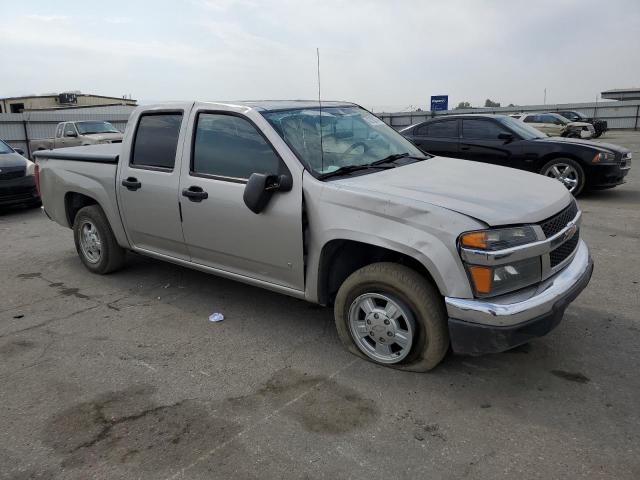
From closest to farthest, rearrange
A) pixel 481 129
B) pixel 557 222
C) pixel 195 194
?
pixel 557 222, pixel 195 194, pixel 481 129

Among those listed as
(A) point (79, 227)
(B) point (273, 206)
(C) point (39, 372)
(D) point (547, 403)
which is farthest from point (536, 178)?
(A) point (79, 227)

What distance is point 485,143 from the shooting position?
975cm

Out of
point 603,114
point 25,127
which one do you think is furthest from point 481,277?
point 603,114

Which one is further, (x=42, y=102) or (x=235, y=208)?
(x=42, y=102)

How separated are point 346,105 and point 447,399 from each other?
9.16 feet

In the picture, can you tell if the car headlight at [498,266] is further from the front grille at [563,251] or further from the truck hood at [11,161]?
the truck hood at [11,161]

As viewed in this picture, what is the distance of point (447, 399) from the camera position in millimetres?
3217

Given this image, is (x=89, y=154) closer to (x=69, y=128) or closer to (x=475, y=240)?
(x=475, y=240)

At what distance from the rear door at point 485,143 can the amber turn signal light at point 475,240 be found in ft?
23.0

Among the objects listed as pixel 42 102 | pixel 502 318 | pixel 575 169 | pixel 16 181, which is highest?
pixel 42 102

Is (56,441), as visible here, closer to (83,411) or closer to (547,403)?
(83,411)

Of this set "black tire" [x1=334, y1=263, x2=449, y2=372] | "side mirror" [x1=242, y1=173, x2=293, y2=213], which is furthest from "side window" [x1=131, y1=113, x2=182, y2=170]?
"black tire" [x1=334, y1=263, x2=449, y2=372]

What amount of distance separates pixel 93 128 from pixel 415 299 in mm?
17360

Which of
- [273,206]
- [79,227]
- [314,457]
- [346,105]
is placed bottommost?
[314,457]
